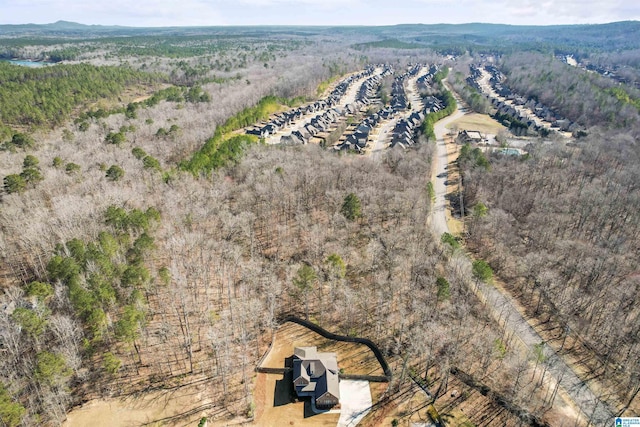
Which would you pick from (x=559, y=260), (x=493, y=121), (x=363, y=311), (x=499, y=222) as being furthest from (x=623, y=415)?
(x=493, y=121)

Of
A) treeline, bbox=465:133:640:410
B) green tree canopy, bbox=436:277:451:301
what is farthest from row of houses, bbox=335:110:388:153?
green tree canopy, bbox=436:277:451:301

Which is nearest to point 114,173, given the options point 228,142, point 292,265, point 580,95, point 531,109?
point 228,142

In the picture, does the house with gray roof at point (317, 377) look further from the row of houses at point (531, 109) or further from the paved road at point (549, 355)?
the row of houses at point (531, 109)

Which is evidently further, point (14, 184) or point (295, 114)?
point (295, 114)

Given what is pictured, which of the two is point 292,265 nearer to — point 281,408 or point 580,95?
point 281,408

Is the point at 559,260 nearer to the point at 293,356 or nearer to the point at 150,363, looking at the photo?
the point at 293,356

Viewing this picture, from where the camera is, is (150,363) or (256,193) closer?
(150,363)

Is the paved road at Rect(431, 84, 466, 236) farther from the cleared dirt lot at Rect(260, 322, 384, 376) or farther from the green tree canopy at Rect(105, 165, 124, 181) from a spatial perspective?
the green tree canopy at Rect(105, 165, 124, 181)
